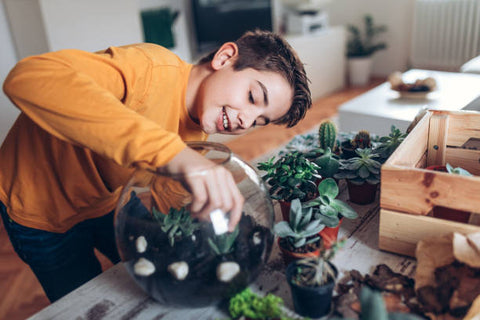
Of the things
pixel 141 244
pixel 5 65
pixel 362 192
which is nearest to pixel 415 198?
pixel 362 192

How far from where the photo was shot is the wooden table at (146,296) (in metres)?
0.58

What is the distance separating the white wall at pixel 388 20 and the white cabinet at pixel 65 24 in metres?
2.98

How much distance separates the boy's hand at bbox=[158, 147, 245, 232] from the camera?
1.69ft

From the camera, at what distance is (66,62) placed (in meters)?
0.63

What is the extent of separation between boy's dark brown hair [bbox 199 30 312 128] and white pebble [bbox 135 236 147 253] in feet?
1.35

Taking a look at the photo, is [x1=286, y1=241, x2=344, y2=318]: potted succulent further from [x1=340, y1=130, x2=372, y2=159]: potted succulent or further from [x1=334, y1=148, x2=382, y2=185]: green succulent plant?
[x1=340, y1=130, x2=372, y2=159]: potted succulent

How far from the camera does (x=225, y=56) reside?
85cm

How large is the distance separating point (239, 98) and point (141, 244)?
0.35m

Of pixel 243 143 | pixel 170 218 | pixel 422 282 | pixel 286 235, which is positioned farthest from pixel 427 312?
pixel 243 143

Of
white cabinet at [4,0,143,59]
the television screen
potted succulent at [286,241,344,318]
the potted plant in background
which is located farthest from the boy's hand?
the potted plant in background

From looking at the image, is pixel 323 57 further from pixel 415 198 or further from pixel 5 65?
pixel 415 198

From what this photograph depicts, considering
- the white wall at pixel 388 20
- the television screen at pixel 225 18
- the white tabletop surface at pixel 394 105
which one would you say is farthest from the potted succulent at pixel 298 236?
the white wall at pixel 388 20

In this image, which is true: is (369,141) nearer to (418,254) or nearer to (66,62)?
(418,254)

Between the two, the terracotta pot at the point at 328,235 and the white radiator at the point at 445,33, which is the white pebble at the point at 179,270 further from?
the white radiator at the point at 445,33
